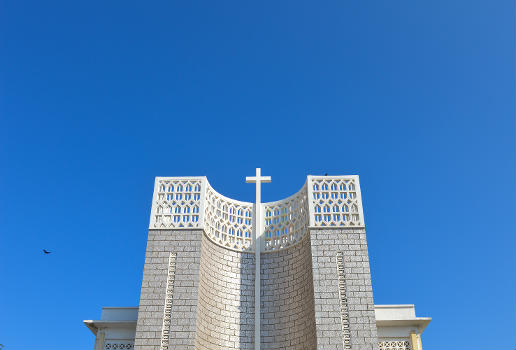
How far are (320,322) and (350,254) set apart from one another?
1798 millimetres

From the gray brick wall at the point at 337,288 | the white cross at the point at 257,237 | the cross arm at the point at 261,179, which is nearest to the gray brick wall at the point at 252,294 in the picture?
the gray brick wall at the point at 337,288

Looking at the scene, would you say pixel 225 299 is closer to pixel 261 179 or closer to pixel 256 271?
pixel 256 271

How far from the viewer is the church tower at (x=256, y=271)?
11875 mm

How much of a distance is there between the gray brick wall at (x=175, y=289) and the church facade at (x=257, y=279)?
22mm

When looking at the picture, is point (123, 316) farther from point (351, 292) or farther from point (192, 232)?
point (351, 292)

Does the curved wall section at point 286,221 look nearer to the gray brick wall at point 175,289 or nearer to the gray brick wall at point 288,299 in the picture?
the gray brick wall at point 288,299

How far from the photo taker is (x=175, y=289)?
1233 cm

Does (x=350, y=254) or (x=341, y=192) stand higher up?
(x=341, y=192)

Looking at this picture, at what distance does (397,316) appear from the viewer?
1348cm

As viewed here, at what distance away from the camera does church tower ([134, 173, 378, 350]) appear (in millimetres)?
11875

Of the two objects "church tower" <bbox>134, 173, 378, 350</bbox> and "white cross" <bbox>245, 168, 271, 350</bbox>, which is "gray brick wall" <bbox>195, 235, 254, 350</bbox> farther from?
"white cross" <bbox>245, 168, 271, 350</bbox>

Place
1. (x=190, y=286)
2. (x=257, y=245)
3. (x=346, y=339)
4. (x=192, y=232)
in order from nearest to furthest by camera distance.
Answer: (x=346, y=339), (x=190, y=286), (x=192, y=232), (x=257, y=245)

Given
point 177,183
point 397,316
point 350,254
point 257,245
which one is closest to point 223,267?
point 257,245

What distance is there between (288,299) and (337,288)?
1774 mm
